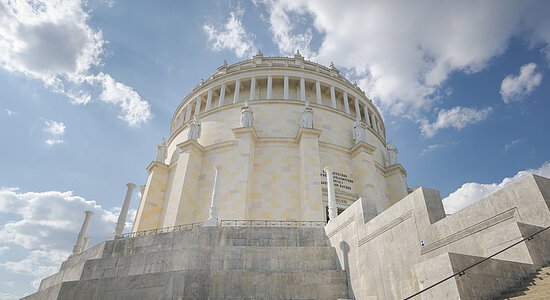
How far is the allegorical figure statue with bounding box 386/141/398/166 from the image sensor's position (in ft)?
101

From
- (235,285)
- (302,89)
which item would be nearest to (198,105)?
(302,89)

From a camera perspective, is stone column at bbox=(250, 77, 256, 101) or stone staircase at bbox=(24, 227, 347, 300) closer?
stone staircase at bbox=(24, 227, 347, 300)

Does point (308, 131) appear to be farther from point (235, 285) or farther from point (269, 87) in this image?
point (235, 285)

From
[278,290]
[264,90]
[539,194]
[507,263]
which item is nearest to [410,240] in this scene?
[507,263]

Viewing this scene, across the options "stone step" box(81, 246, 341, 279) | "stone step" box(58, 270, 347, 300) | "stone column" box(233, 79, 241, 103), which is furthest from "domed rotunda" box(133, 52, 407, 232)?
"stone step" box(58, 270, 347, 300)

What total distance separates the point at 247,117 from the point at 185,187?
7.51 m

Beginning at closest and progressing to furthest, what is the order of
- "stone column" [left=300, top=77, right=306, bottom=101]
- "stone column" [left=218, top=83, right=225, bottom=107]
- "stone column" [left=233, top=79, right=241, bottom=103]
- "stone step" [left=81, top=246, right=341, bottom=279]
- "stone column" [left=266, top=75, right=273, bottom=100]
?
"stone step" [left=81, top=246, right=341, bottom=279] → "stone column" [left=266, top=75, right=273, bottom=100] → "stone column" [left=300, top=77, right=306, bottom=101] → "stone column" [left=233, top=79, right=241, bottom=103] → "stone column" [left=218, top=83, right=225, bottom=107]

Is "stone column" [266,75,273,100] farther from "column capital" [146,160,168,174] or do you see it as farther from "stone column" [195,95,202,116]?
"column capital" [146,160,168,174]

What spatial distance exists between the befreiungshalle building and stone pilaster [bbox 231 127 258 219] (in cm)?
10

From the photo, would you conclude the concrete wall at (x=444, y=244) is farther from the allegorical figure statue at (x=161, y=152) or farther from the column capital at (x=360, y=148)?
the allegorical figure statue at (x=161, y=152)

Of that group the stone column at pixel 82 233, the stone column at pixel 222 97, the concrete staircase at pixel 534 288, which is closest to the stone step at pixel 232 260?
the concrete staircase at pixel 534 288

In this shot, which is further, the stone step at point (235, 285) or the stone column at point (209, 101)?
the stone column at point (209, 101)

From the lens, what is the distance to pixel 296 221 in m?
17.0

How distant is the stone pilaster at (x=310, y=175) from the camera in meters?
20.5
